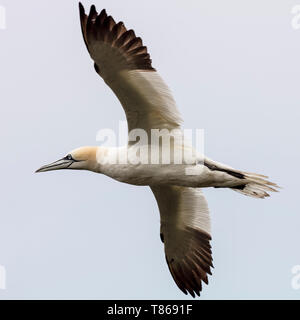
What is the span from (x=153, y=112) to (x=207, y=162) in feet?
3.68

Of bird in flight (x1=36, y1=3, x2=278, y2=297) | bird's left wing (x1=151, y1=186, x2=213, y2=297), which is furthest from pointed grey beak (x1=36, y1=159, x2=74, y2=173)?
bird's left wing (x1=151, y1=186, x2=213, y2=297)

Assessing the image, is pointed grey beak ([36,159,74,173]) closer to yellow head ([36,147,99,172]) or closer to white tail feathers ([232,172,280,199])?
yellow head ([36,147,99,172])

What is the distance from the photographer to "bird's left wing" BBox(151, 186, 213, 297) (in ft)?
47.6

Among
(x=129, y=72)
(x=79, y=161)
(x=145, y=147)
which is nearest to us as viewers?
(x=129, y=72)

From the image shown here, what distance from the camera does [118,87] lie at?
1262 centimetres

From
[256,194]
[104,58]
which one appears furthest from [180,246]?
[104,58]

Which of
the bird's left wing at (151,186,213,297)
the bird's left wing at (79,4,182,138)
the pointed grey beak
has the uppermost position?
the bird's left wing at (79,4,182,138)

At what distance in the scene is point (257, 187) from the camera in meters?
13.4

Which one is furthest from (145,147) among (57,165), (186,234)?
(186,234)

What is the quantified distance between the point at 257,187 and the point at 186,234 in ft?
6.25

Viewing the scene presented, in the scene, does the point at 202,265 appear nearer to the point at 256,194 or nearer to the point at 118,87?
the point at 256,194

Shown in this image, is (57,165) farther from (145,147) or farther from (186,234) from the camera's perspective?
(186,234)

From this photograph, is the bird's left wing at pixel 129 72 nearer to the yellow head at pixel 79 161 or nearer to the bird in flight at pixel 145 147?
the bird in flight at pixel 145 147

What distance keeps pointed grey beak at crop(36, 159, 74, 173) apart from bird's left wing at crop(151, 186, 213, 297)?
5.39 feet
